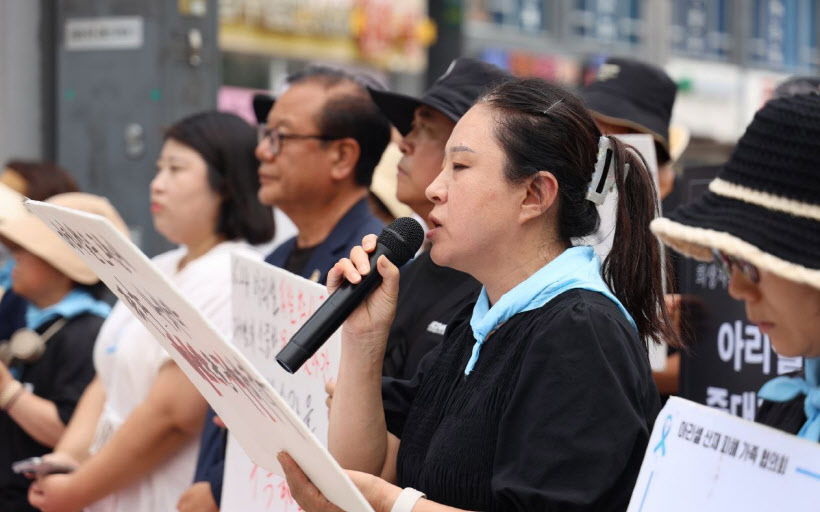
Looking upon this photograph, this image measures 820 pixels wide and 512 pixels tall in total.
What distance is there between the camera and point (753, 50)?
20.5m

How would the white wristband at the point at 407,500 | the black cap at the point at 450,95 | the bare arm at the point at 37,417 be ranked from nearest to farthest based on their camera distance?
the white wristband at the point at 407,500, the black cap at the point at 450,95, the bare arm at the point at 37,417

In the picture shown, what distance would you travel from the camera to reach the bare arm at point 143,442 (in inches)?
149

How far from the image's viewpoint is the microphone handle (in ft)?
7.39

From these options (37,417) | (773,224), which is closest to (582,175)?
(773,224)

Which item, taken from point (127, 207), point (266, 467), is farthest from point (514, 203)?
point (127, 207)

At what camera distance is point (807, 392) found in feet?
6.57

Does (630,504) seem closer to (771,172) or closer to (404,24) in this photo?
(771,172)

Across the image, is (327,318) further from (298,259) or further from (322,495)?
(298,259)

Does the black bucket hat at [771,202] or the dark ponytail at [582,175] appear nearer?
the black bucket hat at [771,202]

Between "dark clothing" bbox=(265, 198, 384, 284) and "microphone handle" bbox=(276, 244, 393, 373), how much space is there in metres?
1.04

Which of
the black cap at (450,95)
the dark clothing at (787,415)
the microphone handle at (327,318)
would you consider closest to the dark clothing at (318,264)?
the black cap at (450,95)

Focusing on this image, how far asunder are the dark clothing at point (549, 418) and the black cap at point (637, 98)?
211 centimetres

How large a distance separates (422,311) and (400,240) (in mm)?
533

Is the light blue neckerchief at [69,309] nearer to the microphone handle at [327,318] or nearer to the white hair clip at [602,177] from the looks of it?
the microphone handle at [327,318]
